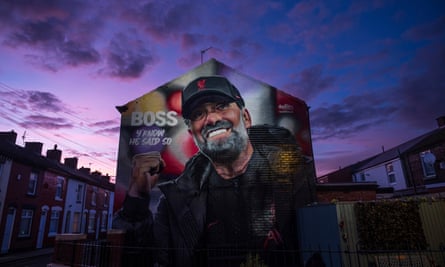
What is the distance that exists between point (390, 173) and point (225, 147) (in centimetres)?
2262

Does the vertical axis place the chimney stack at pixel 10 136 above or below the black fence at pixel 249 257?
above

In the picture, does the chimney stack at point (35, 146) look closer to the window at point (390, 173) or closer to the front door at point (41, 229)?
the front door at point (41, 229)

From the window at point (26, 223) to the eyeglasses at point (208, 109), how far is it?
18387 mm

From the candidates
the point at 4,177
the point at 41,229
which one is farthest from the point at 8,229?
the point at 41,229

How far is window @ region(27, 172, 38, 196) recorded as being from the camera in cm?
2340

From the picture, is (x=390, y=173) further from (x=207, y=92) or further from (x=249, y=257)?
(x=249, y=257)

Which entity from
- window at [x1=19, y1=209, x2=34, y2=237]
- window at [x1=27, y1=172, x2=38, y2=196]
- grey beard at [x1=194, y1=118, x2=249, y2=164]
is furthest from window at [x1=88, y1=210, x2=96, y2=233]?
grey beard at [x1=194, y1=118, x2=249, y2=164]

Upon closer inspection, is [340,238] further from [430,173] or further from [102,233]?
[102,233]

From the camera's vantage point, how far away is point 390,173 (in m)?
28.2

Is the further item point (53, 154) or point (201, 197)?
point (53, 154)

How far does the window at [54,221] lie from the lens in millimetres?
25866

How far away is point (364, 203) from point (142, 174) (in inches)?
420

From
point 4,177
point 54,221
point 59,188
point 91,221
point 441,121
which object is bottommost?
point 91,221

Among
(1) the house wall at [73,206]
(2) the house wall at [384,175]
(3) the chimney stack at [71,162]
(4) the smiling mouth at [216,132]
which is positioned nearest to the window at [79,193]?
(1) the house wall at [73,206]
